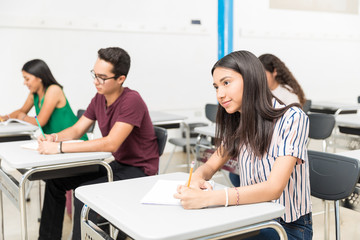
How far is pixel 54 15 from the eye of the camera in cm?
455

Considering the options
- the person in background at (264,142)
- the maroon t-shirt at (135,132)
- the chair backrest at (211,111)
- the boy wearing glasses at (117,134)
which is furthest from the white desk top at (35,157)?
the chair backrest at (211,111)

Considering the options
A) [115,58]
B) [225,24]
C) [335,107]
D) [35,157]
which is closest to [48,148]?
[35,157]

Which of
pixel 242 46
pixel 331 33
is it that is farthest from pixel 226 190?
pixel 331 33

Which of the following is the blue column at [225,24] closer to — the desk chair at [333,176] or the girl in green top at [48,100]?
the girl in green top at [48,100]

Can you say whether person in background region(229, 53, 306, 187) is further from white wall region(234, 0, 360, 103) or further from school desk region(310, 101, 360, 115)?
white wall region(234, 0, 360, 103)

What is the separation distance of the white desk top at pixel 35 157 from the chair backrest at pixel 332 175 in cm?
99

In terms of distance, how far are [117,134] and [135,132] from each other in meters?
0.17

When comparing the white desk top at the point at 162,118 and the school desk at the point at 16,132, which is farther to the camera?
the white desk top at the point at 162,118

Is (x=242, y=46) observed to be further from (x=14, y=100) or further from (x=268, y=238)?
(x=268, y=238)

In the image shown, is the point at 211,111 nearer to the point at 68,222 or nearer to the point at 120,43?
the point at 120,43

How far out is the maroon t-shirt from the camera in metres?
2.22

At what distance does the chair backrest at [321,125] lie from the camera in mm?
3160

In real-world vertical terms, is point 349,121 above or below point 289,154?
below

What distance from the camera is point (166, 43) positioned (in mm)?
5242
